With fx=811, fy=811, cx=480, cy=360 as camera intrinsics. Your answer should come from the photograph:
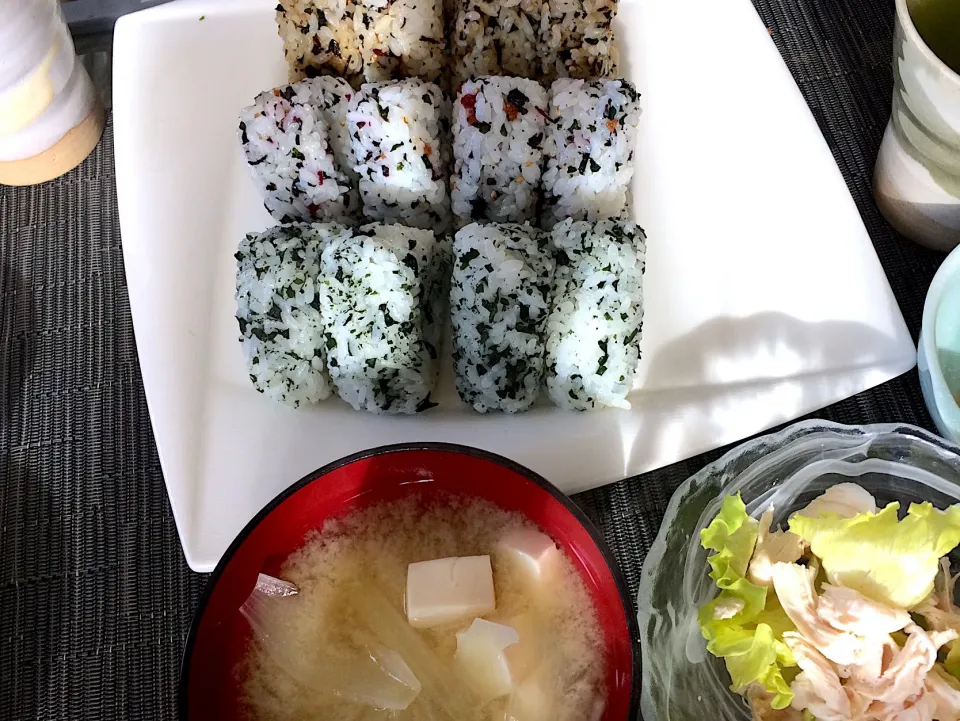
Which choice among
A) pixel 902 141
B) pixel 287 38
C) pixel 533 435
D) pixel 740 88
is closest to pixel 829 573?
pixel 533 435

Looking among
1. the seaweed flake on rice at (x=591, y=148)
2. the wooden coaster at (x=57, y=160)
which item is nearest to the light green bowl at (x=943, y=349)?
the seaweed flake on rice at (x=591, y=148)

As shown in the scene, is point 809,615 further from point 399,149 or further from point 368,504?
point 399,149

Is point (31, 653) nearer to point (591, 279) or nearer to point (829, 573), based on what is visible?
point (591, 279)

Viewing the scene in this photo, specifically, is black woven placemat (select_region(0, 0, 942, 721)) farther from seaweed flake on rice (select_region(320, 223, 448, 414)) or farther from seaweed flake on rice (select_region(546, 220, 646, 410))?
seaweed flake on rice (select_region(320, 223, 448, 414))

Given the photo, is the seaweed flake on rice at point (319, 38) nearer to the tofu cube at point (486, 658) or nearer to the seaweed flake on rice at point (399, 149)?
the seaweed flake on rice at point (399, 149)

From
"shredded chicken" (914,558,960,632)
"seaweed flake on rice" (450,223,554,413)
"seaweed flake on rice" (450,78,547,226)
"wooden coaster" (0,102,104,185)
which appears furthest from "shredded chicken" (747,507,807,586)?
"wooden coaster" (0,102,104,185)

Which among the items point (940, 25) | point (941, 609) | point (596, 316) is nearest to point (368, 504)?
point (596, 316)
